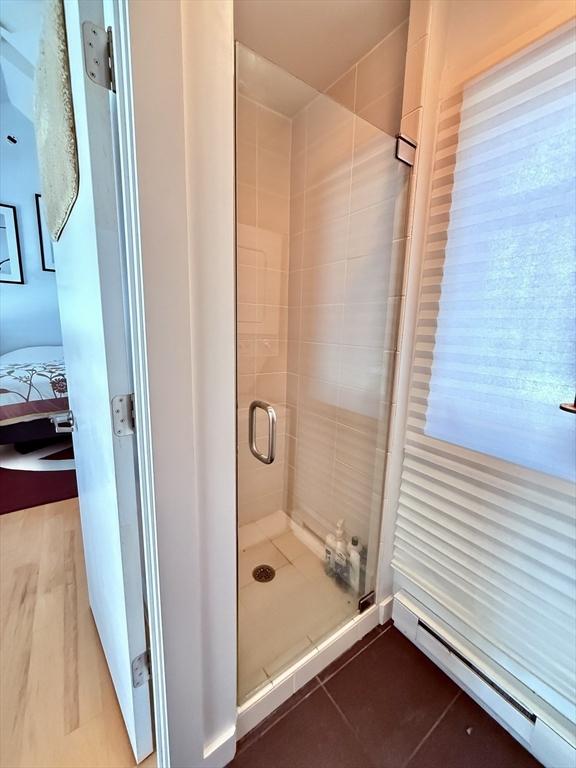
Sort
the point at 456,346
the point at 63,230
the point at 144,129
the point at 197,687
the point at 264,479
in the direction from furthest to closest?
the point at 264,479, the point at 456,346, the point at 63,230, the point at 197,687, the point at 144,129

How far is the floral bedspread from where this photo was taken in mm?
2373

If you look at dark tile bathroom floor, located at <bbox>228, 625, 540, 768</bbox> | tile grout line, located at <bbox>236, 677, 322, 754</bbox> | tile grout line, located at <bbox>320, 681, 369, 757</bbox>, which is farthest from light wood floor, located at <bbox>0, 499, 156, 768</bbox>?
tile grout line, located at <bbox>320, 681, 369, 757</bbox>

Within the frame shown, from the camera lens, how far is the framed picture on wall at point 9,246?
3463 millimetres

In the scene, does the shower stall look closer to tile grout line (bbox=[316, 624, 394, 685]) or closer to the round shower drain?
the round shower drain

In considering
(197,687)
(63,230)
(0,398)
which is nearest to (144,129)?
(63,230)

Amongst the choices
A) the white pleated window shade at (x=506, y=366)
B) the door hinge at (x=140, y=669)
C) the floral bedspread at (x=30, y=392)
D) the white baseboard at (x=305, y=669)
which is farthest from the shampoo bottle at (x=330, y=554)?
the floral bedspread at (x=30, y=392)

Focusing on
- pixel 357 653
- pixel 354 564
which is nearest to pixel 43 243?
pixel 354 564

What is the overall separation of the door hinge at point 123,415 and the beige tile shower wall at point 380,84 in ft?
4.25

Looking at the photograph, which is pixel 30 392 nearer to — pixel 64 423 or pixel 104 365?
pixel 64 423

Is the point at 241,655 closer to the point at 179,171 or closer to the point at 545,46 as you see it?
the point at 179,171

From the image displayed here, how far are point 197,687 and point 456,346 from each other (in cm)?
124

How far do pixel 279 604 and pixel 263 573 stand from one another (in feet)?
0.61

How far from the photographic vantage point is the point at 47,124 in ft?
2.87

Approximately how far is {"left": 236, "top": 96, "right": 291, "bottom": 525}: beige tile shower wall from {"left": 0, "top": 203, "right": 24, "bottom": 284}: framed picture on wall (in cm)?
366
